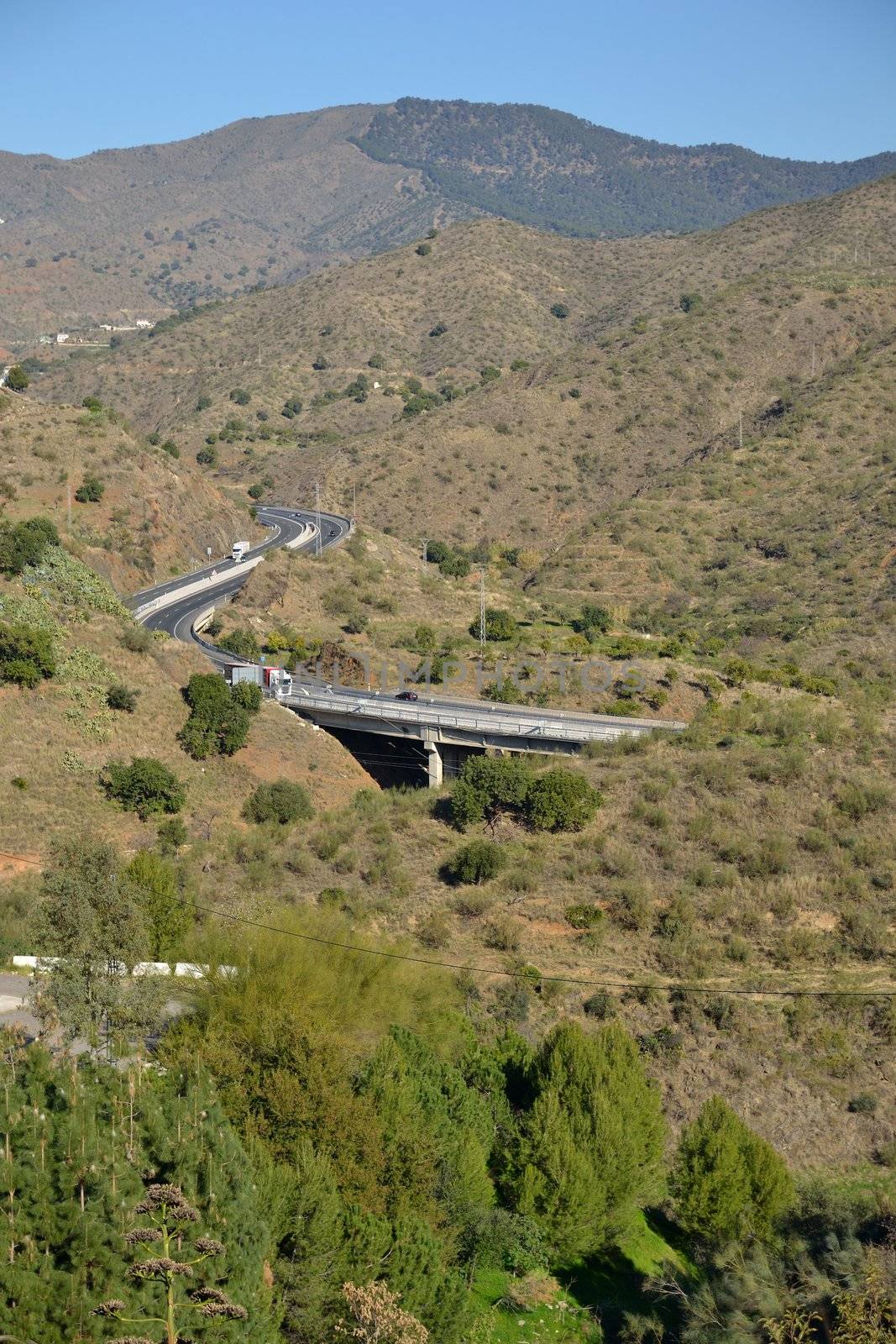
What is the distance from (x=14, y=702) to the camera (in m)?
55.8

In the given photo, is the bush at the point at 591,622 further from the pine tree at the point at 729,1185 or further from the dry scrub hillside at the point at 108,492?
the pine tree at the point at 729,1185

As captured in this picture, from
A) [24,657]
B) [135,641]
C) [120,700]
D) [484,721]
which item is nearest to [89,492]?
[135,641]

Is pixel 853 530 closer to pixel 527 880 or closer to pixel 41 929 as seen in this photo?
pixel 527 880

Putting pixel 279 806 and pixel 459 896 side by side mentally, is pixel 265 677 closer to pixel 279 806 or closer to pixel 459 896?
pixel 279 806

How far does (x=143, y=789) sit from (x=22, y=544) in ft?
62.6

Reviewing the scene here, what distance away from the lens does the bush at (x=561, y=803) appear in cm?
4947

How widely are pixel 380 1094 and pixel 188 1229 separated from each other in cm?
822

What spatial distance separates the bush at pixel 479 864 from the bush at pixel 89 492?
4453 cm

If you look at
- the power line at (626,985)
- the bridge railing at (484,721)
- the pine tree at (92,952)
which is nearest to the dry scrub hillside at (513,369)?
the bridge railing at (484,721)

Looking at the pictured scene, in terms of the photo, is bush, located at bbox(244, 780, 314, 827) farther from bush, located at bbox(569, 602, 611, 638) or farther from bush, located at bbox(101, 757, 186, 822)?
bush, located at bbox(569, 602, 611, 638)

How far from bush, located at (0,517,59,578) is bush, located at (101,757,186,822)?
16.0 metres

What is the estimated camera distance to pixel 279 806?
53.4 meters

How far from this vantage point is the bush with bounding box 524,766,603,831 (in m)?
49.5

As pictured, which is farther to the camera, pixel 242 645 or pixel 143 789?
pixel 242 645
